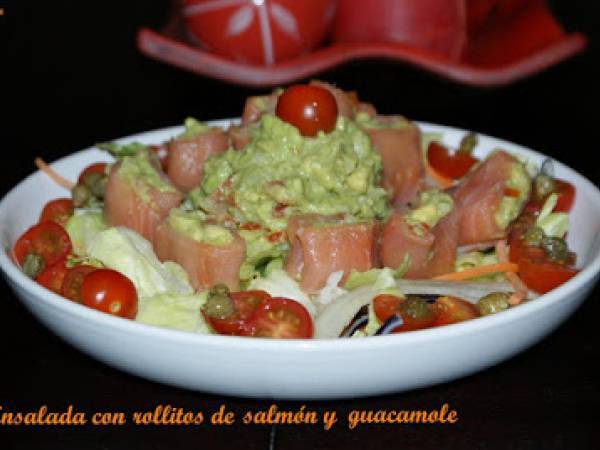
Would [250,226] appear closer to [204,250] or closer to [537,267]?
[204,250]

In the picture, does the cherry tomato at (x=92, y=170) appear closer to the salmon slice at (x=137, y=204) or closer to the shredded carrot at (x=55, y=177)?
the shredded carrot at (x=55, y=177)

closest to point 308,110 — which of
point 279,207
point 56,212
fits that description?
point 279,207

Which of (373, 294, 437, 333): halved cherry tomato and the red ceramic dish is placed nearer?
(373, 294, 437, 333): halved cherry tomato

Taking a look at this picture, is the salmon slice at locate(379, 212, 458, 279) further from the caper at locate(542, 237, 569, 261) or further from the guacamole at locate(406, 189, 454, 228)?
the caper at locate(542, 237, 569, 261)

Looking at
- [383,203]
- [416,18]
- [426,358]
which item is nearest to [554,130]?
[416,18]

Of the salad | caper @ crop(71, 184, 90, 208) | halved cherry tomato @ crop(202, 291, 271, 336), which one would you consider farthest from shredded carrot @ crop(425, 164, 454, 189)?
caper @ crop(71, 184, 90, 208)

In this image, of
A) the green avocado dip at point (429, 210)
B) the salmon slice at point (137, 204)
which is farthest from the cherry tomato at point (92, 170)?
the green avocado dip at point (429, 210)
